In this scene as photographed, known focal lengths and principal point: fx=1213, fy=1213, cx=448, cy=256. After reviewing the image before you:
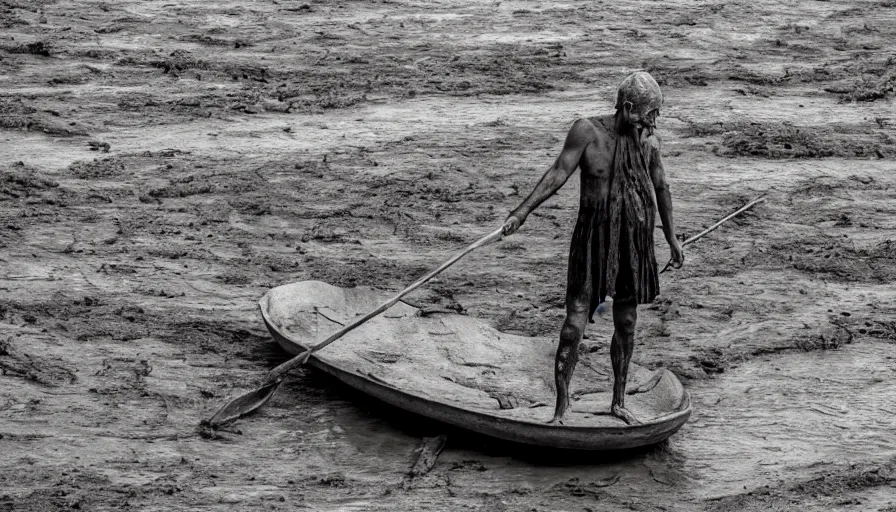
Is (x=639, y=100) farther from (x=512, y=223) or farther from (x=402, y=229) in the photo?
(x=402, y=229)

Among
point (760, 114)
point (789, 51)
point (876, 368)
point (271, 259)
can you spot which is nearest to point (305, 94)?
point (271, 259)

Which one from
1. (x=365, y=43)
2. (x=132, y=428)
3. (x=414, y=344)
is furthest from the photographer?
(x=365, y=43)

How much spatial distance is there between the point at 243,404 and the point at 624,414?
2317mm

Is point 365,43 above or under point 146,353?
above

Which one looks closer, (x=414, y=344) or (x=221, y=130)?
(x=414, y=344)

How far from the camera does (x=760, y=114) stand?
42.5 ft

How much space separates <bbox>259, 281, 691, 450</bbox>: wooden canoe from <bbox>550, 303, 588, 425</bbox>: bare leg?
13cm

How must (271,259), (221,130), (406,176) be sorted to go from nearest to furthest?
(271,259) < (406,176) < (221,130)

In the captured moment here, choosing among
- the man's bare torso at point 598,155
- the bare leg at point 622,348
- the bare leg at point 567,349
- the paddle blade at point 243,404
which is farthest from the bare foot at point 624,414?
the paddle blade at point 243,404

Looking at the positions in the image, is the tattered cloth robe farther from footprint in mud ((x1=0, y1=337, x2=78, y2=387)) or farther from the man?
footprint in mud ((x1=0, y1=337, x2=78, y2=387))

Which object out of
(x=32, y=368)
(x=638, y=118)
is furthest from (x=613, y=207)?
(x=32, y=368)

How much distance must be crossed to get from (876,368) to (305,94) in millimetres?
6879

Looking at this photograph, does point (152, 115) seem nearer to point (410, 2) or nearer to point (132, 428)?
point (410, 2)

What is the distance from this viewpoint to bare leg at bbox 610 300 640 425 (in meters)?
6.97
